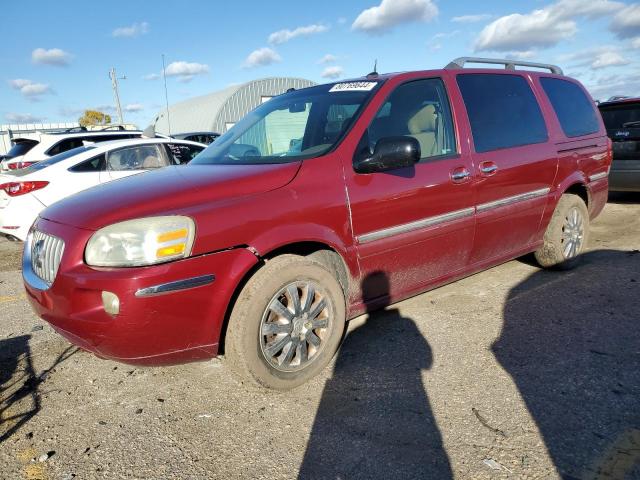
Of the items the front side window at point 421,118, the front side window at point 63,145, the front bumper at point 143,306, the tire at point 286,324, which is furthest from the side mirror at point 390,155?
the front side window at point 63,145

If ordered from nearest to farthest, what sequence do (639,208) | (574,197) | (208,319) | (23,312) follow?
(208,319), (23,312), (574,197), (639,208)

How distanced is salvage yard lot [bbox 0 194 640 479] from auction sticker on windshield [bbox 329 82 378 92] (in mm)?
1725

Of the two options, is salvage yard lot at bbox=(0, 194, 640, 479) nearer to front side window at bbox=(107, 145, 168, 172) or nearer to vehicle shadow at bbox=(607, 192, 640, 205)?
front side window at bbox=(107, 145, 168, 172)

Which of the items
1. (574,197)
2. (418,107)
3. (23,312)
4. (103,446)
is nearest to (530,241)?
(574,197)

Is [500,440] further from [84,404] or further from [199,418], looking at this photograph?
[84,404]

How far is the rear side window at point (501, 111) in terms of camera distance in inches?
138

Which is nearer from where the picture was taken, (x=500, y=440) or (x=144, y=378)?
(x=500, y=440)

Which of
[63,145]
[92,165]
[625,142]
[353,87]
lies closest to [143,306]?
[353,87]

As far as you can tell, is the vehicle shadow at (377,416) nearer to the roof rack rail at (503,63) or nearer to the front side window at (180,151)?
the roof rack rail at (503,63)

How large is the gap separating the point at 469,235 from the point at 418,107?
101cm

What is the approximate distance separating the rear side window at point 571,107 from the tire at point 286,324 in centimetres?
299

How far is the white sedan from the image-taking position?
Result: 5375mm

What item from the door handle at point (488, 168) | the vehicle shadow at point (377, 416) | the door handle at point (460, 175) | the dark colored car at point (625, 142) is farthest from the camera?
the dark colored car at point (625, 142)

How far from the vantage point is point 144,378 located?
2.86 m
